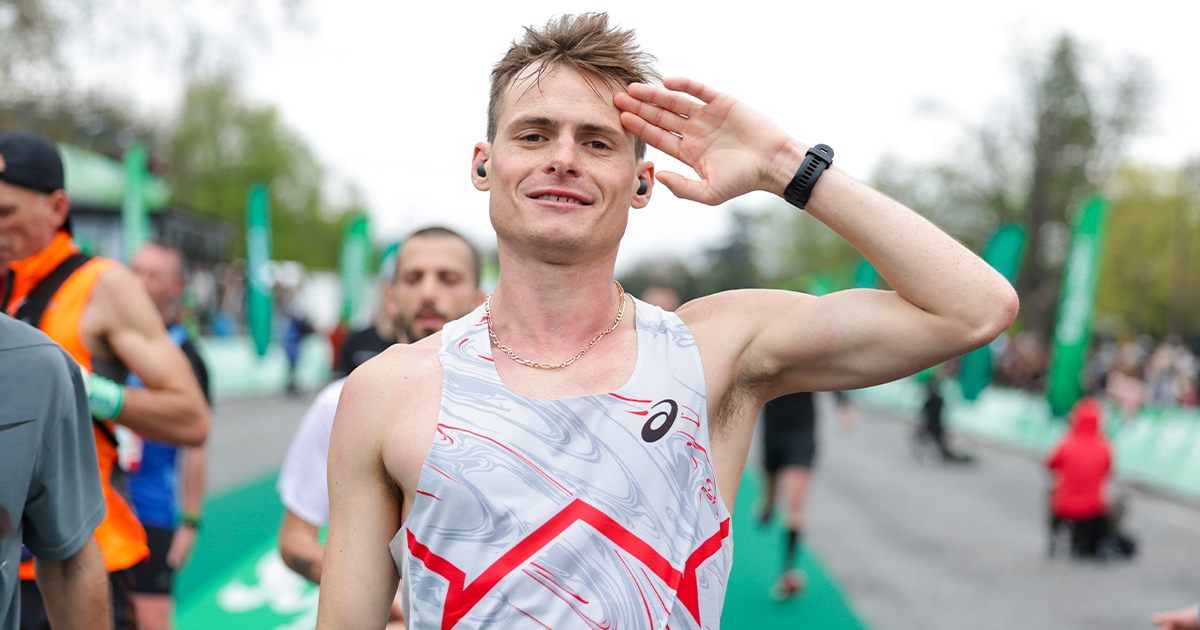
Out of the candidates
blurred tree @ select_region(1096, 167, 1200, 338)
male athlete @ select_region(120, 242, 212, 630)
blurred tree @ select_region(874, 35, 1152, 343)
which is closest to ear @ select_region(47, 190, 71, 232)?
male athlete @ select_region(120, 242, 212, 630)

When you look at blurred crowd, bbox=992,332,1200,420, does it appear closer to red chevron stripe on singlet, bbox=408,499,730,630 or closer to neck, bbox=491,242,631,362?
neck, bbox=491,242,631,362

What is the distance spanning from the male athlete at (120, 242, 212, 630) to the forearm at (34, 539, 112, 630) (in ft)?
5.22

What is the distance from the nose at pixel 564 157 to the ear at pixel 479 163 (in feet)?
0.70

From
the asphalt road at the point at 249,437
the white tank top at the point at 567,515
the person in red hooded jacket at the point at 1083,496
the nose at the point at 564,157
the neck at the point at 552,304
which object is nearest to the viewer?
the white tank top at the point at 567,515

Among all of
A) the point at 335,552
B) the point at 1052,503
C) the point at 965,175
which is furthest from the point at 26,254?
the point at 965,175

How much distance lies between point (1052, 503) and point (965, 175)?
3027cm

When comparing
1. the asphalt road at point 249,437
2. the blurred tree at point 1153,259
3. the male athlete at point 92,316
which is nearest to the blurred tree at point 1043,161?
the blurred tree at point 1153,259

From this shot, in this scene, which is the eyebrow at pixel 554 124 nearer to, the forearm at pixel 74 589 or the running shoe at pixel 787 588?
the forearm at pixel 74 589

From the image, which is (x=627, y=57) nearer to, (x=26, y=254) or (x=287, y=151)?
(x=26, y=254)

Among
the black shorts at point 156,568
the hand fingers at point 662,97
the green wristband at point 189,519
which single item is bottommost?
the green wristband at point 189,519

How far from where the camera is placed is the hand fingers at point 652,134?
1855 mm

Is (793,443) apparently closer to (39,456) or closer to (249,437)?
(39,456)

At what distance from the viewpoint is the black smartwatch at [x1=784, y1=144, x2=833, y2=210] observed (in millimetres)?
1817

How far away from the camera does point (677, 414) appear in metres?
1.81
